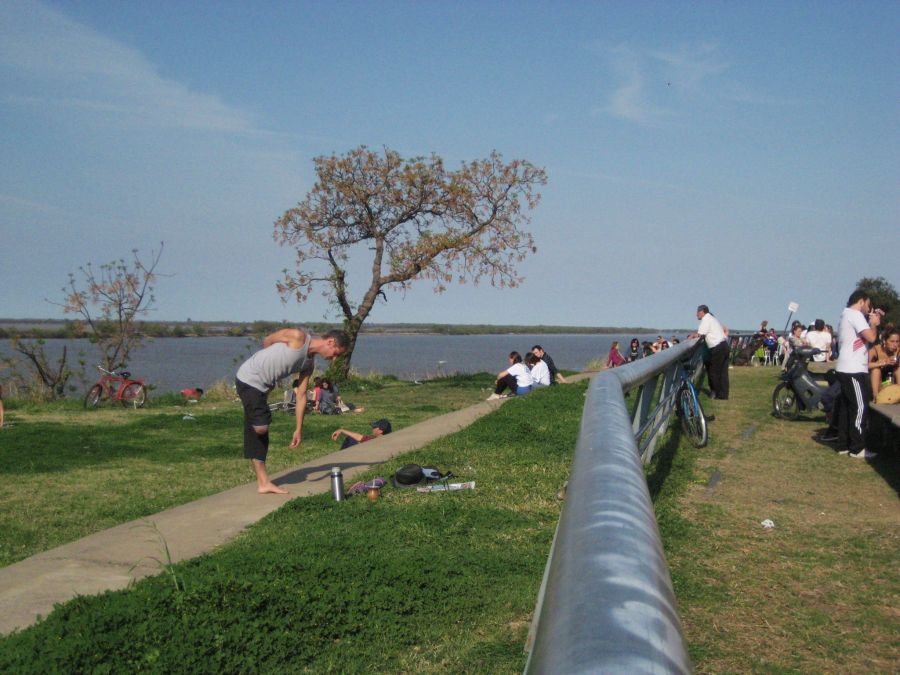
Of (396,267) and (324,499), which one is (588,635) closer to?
(324,499)

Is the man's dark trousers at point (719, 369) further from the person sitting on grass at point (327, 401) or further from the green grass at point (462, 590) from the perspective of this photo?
the green grass at point (462, 590)

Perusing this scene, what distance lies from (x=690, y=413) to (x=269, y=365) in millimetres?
5216

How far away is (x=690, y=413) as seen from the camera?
10453 mm

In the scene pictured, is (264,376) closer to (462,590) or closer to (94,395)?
(462,590)

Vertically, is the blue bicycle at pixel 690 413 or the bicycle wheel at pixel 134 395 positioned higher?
the blue bicycle at pixel 690 413

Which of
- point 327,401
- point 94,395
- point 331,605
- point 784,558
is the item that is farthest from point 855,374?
point 94,395

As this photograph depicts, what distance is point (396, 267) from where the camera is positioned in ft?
95.0

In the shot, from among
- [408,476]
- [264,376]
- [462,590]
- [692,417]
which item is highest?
[264,376]

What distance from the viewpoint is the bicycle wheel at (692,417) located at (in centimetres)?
1022

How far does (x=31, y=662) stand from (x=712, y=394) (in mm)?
14991

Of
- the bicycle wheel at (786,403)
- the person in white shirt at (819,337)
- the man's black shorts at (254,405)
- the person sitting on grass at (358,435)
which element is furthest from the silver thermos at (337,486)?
the person in white shirt at (819,337)

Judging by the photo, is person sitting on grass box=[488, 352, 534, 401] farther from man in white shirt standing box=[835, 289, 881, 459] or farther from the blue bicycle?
man in white shirt standing box=[835, 289, 881, 459]

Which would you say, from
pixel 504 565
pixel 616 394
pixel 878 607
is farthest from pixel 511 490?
pixel 616 394

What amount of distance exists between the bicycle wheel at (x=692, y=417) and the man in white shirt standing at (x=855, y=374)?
1581mm
